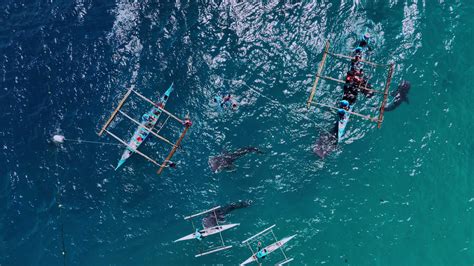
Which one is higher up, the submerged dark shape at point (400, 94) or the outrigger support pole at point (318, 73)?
the outrigger support pole at point (318, 73)

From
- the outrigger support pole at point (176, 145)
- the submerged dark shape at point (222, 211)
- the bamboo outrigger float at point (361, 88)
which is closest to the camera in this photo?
the bamboo outrigger float at point (361, 88)

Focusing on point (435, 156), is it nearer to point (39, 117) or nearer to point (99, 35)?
point (99, 35)

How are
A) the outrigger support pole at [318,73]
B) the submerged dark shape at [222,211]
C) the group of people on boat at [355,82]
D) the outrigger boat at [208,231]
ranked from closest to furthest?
the outrigger support pole at [318,73] → the group of people on boat at [355,82] → the outrigger boat at [208,231] → the submerged dark shape at [222,211]

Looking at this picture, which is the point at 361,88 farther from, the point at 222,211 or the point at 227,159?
the point at 222,211

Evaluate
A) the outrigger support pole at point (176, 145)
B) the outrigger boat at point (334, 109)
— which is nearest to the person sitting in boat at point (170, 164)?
the outrigger support pole at point (176, 145)

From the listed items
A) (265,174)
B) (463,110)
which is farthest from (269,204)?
(463,110)

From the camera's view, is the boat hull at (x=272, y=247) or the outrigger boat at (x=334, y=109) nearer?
the outrigger boat at (x=334, y=109)

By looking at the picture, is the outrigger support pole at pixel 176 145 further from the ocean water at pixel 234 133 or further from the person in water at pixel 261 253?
the person in water at pixel 261 253
